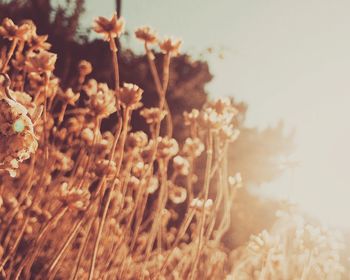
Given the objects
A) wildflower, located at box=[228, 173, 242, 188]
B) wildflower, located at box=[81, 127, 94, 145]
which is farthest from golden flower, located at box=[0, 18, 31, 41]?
wildflower, located at box=[228, 173, 242, 188]

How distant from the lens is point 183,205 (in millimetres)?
4637

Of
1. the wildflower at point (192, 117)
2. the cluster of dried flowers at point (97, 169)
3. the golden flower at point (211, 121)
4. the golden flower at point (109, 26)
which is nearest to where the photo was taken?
the cluster of dried flowers at point (97, 169)

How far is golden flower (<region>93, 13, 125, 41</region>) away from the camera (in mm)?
1376

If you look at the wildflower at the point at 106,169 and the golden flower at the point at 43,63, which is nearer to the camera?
the wildflower at the point at 106,169

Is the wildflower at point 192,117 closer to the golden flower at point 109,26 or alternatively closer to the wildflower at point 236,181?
the wildflower at point 236,181

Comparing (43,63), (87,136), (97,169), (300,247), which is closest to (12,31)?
(43,63)

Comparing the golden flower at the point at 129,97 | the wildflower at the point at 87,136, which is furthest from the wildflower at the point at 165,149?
the golden flower at the point at 129,97

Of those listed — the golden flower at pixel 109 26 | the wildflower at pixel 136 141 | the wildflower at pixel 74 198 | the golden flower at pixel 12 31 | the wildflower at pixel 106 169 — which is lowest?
the wildflower at pixel 74 198

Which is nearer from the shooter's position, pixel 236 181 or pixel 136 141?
pixel 136 141

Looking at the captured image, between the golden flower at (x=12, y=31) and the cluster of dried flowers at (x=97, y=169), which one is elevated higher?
the golden flower at (x=12, y=31)

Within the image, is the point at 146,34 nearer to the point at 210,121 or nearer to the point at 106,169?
the point at 210,121

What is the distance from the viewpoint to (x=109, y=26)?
1384mm

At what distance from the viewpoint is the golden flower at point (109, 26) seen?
54.2 inches

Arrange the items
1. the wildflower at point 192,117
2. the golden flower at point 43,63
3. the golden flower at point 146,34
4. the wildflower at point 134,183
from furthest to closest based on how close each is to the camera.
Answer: the wildflower at point 192,117 < the wildflower at point 134,183 < the golden flower at point 146,34 < the golden flower at point 43,63
